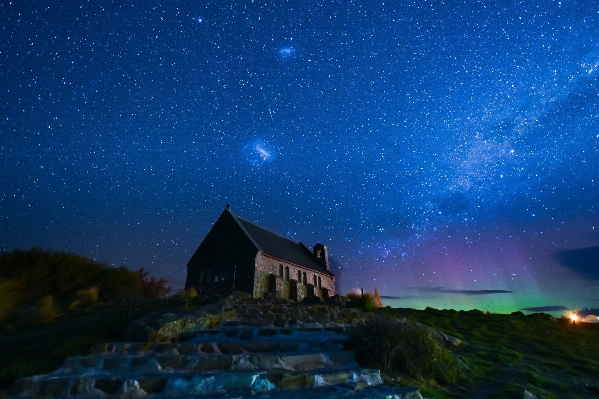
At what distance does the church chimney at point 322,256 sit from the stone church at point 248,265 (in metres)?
2.90

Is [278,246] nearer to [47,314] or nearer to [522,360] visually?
[47,314]

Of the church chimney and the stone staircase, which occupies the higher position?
the church chimney

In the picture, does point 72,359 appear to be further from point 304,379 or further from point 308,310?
point 308,310

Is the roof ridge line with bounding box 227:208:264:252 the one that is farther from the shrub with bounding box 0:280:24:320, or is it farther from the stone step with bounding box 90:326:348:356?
the stone step with bounding box 90:326:348:356

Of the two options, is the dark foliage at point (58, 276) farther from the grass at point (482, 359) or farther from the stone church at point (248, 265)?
the grass at point (482, 359)

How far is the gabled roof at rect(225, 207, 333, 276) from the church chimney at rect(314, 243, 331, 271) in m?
0.63

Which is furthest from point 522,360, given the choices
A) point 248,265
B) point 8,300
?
point 248,265

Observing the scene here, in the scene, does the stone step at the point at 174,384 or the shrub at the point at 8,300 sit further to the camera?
the shrub at the point at 8,300

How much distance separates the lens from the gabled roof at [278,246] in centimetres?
3102

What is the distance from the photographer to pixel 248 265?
28297mm

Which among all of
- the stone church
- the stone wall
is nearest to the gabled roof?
the stone church

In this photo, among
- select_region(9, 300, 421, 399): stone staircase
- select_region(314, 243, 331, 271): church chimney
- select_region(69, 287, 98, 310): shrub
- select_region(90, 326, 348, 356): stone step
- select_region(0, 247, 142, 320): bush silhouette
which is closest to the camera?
select_region(9, 300, 421, 399): stone staircase

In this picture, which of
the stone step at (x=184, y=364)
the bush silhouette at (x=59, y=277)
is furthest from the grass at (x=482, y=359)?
the bush silhouette at (x=59, y=277)

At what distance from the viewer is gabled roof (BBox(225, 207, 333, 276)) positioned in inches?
1221
